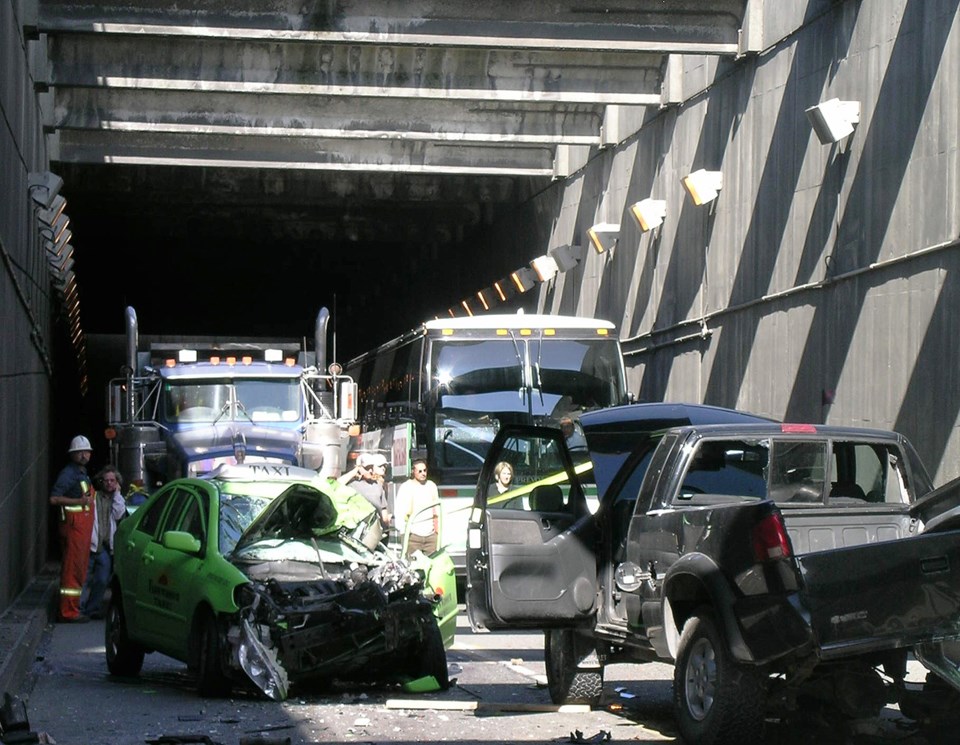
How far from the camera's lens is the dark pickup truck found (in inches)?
299

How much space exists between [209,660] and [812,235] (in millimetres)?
10036

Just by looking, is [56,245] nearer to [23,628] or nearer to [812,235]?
[23,628]

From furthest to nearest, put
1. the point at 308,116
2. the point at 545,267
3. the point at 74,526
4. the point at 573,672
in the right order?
the point at 545,267
the point at 308,116
the point at 74,526
the point at 573,672

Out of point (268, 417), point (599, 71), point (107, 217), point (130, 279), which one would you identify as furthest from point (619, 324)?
point (130, 279)

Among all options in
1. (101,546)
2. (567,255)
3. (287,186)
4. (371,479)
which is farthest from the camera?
(287,186)

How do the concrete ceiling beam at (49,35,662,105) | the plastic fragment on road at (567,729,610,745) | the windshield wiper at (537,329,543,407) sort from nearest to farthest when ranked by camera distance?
the plastic fragment on road at (567,729,610,745), the windshield wiper at (537,329,543,407), the concrete ceiling beam at (49,35,662,105)

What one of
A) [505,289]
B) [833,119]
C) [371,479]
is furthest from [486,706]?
[505,289]

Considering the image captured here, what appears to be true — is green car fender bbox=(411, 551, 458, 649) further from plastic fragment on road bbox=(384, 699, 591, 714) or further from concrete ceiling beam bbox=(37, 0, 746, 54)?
concrete ceiling beam bbox=(37, 0, 746, 54)

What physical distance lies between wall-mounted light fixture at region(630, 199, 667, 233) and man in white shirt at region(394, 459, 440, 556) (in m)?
7.55

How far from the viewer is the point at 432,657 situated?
11.3m

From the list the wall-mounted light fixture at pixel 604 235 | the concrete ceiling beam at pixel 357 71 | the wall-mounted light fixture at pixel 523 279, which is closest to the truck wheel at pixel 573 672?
the concrete ceiling beam at pixel 357 71

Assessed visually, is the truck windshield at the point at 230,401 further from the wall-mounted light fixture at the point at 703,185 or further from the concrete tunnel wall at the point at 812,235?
the wall-mounted light fixture at the point at 703,185

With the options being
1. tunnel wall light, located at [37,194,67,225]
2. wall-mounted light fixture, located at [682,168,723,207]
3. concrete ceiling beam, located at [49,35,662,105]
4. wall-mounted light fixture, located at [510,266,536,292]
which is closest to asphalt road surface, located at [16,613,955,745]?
wall-mounted light fixture, located at [682,168,723,207]

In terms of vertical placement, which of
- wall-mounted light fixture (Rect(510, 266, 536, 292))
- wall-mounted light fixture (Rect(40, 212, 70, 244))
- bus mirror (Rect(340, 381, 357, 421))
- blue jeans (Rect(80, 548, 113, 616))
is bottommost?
blue jeans (Rect(80, 548, 113, 616))
